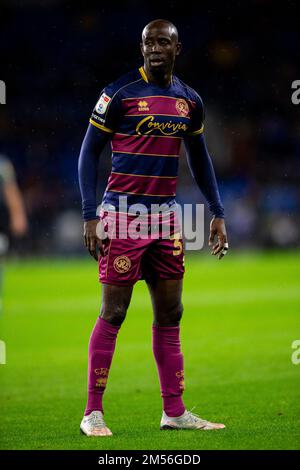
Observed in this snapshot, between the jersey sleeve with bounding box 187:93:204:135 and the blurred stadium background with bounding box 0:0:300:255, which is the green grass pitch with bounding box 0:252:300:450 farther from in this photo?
the blurred stadium background with bounding box 0:0:300:255

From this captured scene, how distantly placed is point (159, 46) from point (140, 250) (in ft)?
3.65

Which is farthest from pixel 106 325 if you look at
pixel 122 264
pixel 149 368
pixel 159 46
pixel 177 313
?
pixel 149 368

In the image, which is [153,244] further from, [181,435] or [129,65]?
[129,65]

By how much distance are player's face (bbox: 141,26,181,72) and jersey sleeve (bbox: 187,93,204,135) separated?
33 cm

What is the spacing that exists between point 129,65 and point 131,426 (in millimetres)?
17986

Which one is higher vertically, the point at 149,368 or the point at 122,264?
the point at 122,264

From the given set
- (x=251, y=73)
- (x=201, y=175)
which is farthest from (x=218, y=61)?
(x=201, y=175)

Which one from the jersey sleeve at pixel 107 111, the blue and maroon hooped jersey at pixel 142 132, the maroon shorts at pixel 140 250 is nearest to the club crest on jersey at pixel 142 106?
the blue and maroon hooped jersey at pixel 142 132

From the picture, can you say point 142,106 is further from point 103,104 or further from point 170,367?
point 170,367

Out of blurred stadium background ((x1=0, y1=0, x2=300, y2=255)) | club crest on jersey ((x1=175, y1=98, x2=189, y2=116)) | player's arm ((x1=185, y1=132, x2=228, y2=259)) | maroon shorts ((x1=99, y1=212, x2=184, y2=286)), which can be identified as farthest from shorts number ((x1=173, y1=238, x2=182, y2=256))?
blurred stadium background ((x1=0, y1=0, x2=300, y2=255))

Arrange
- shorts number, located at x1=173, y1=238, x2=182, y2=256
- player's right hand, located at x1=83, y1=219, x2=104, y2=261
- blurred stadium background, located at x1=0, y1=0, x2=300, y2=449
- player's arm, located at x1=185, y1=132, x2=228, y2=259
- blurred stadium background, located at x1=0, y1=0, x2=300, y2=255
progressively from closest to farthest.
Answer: player's right hand, located at x1=83, y1=219, x2=104, y2=261
shorts number, located at x1=173, y1=238, x2=182, y2=256
player's arm, located at x1=185, y1=132, x2=228, y2=259
blurred stadium background, located at x1=0, y1=0, x2=300, y2=449
blurred stadium background, located at x1=0, y1=0, x2=300, y2=255

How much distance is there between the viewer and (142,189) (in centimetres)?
513

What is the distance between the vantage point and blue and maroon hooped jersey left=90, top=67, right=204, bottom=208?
5035mm

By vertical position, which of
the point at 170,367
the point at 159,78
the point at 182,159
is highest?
the point at 182,159
